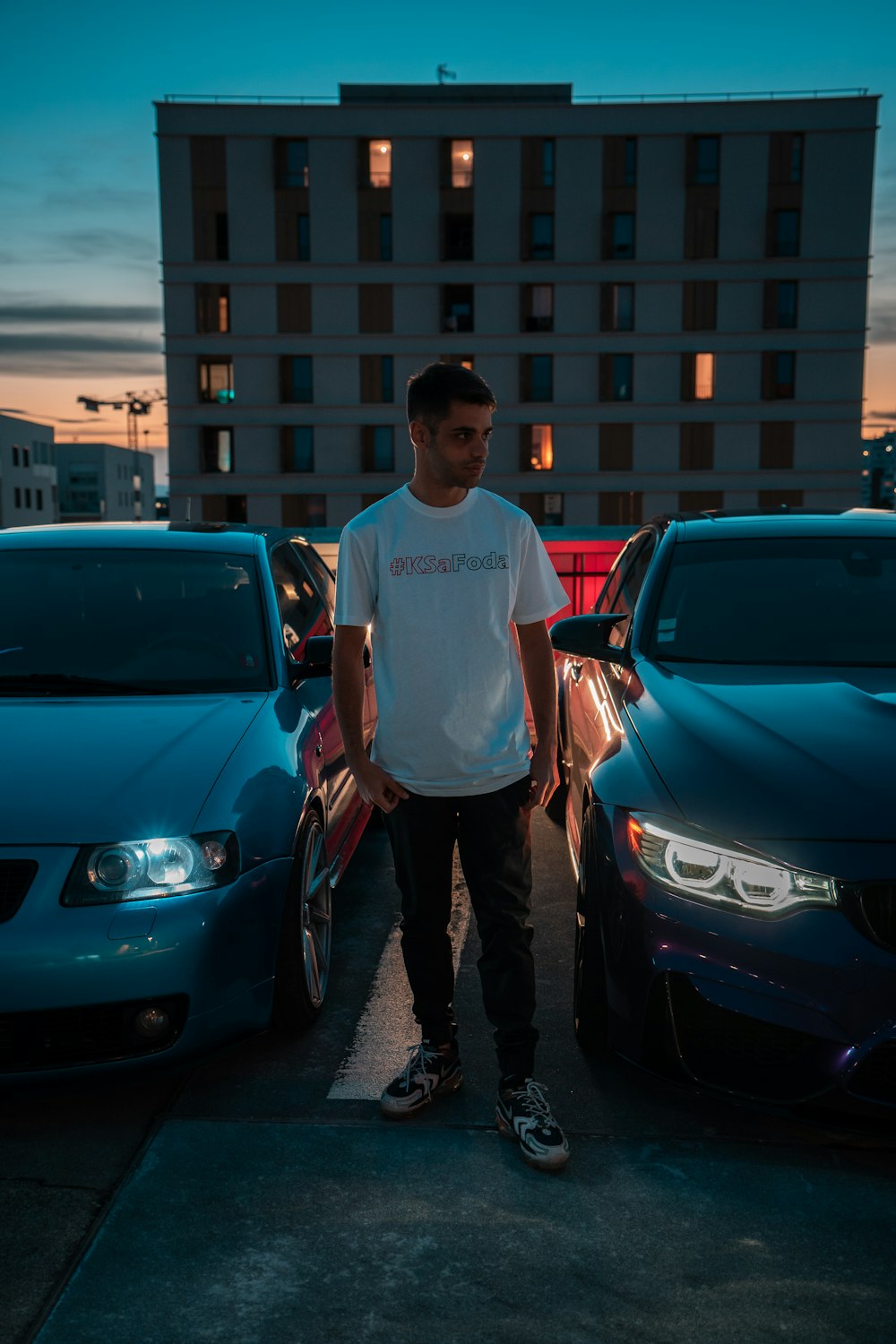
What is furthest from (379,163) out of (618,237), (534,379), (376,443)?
(376,443)

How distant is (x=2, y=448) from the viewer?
119 m

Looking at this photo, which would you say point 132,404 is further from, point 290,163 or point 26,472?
point 290,163

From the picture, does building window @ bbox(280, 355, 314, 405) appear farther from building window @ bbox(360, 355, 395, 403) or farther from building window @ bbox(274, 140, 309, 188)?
building window @ bbox(274, 140, 309, 188)

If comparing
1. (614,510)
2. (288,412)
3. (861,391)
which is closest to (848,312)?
(861,391)

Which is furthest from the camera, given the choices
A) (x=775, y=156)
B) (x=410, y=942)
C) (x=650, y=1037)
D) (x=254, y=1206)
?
(x=775, y=156)

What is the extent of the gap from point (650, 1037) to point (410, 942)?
69 cm

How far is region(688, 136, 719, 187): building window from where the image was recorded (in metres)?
53.2

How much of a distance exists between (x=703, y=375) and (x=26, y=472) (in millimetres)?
91807

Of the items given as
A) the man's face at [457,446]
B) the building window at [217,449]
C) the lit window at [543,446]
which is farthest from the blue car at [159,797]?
the building window at [217,449]

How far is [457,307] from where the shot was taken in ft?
180

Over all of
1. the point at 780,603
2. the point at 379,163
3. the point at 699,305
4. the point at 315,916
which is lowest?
the point at 315,916

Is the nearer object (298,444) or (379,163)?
(379,163)

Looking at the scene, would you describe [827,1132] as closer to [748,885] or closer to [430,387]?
[748,885]

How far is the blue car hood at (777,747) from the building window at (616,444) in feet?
173
